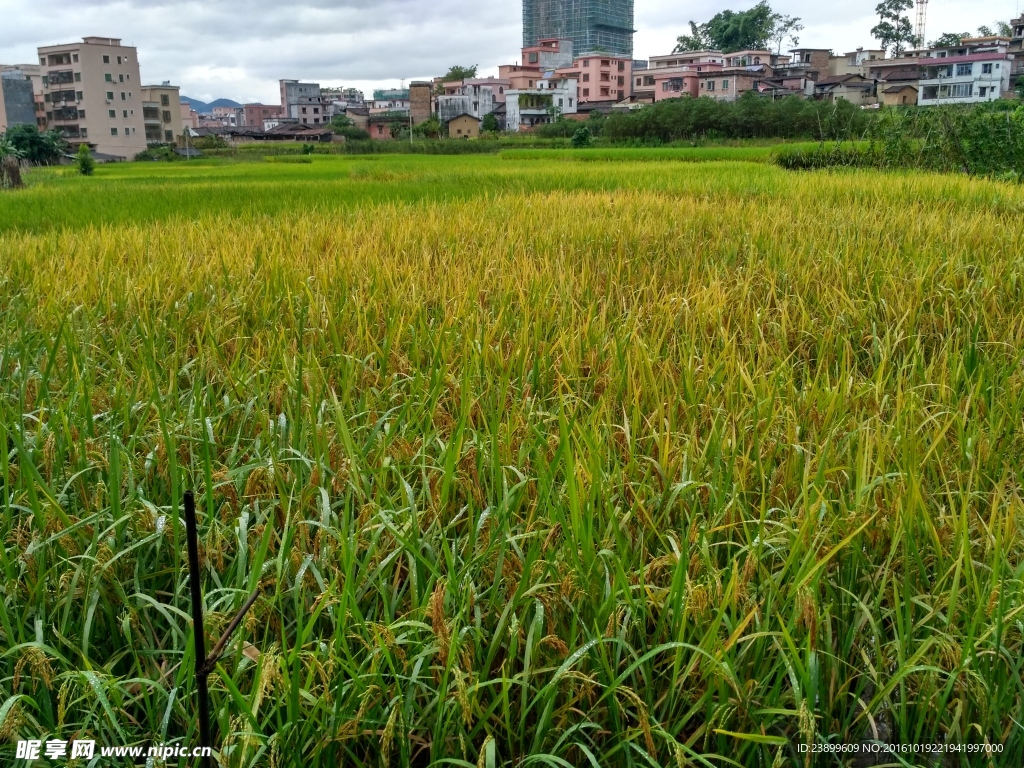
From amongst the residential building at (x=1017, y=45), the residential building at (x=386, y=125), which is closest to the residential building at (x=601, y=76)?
the residential building at (x=386, y=125)

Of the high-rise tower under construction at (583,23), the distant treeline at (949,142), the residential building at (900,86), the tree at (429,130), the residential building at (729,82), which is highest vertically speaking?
the high-rise tower under construction at (583,23)

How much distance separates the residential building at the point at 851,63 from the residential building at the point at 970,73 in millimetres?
6961

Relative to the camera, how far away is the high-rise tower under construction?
100m

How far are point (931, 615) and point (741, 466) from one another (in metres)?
0.56

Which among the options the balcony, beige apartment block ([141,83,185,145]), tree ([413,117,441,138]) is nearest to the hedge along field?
tree ([413,117,441,138])

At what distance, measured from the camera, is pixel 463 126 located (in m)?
49.9

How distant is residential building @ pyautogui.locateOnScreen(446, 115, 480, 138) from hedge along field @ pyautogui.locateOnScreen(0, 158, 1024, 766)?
161 feet

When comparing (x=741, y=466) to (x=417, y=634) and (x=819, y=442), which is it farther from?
(x=417, y=634)

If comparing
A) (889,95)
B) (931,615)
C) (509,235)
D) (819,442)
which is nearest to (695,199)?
(509,235)

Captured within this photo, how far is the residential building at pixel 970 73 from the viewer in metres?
38.5

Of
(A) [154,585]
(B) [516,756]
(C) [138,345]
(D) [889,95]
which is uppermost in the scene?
(D) [889,95]

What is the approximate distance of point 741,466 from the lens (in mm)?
1717

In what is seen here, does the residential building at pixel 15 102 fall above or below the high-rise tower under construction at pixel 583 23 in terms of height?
below

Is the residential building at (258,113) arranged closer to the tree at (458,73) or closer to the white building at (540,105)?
the tree at (458,73)
